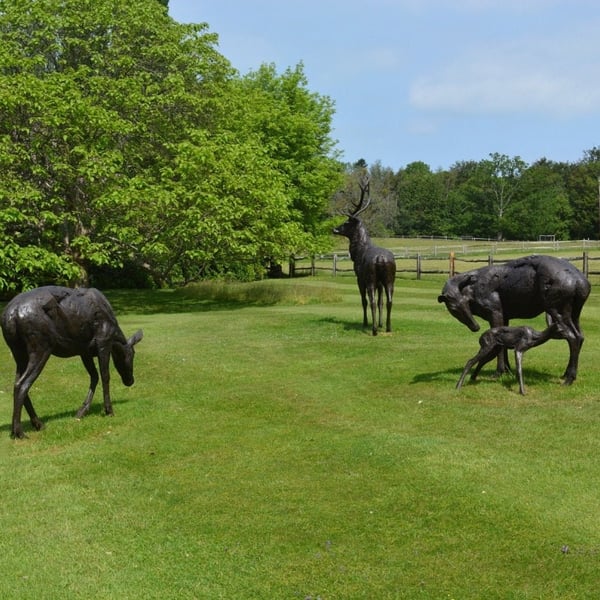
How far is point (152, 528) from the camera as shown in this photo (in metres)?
6.93

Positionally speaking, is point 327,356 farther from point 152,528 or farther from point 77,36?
point 77,36

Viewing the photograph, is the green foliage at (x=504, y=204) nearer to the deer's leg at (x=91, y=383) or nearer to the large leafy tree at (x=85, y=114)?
the large leafy tree at (x=85, y=114)

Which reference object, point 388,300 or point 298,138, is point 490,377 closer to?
point 388,300

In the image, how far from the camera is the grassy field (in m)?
5.88

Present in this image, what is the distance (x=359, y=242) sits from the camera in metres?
19.4

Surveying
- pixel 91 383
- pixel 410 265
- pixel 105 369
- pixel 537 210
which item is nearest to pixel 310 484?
pixel 105 369

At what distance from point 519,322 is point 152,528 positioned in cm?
1592

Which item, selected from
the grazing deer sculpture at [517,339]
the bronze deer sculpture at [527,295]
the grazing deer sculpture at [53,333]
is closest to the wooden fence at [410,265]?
the bronze deer sculpture at [527,295]

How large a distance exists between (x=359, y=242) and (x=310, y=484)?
12120 millimetres

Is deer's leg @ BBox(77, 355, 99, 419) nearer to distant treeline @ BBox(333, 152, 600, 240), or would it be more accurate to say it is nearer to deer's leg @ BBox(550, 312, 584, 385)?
deer's leg @ BBox(550, 312, 584, 385)

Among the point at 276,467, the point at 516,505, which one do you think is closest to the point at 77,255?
the point at 276,467

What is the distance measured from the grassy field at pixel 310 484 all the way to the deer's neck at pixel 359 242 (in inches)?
188

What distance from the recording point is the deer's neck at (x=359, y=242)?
63.2 feet

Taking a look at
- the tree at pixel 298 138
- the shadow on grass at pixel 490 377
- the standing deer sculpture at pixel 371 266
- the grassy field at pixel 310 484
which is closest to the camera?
the grassy field at pixel 310 484
